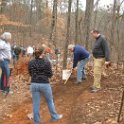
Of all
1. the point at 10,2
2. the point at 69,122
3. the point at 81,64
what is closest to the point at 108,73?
the point at 81,64

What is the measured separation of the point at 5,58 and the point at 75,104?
2719 mm

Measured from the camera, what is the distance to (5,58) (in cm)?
1109

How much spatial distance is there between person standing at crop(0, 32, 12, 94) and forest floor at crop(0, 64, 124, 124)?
1.11 ft

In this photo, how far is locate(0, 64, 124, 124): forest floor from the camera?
8.77m

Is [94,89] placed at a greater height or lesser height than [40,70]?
lesser

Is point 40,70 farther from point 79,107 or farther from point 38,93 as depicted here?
point 79,107

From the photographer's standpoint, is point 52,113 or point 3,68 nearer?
point 52,113

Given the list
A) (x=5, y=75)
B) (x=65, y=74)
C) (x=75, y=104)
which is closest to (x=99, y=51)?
(x=75, y=104)

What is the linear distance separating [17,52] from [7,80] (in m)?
14.3

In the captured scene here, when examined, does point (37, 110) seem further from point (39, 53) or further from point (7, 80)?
point (7, 80)

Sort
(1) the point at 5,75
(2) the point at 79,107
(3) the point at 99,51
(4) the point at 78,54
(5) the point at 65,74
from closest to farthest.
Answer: (2) the point at 79,107, (3) the point at 99,51, (1) the point at 5,75, (4) the point at 78,54, (5) the point at 65,74

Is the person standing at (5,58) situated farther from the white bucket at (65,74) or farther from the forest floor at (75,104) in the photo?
the white bucket at (65,74)

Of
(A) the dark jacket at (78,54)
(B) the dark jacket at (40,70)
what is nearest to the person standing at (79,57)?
(A) the dark jacket at (78,54)

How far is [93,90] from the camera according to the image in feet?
35.6
